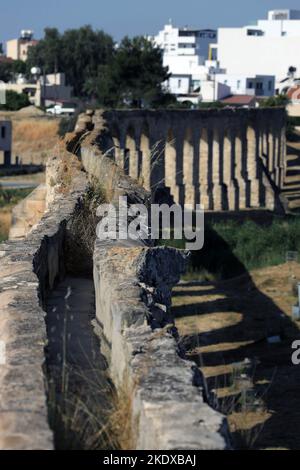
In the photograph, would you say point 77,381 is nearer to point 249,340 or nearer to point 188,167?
point 249,340

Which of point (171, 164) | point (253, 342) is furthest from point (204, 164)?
point (253, 342)

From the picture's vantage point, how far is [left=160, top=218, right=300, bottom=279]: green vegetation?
29594mm

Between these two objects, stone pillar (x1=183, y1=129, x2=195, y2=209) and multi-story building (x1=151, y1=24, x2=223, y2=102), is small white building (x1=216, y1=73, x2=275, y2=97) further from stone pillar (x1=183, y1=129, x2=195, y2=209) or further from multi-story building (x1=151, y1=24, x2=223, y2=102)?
stone pillar (x1=183, y1=129, x2=195, y2=209)

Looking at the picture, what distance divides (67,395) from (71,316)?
6.88 feet

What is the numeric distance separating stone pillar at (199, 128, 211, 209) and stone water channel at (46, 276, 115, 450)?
138 feet

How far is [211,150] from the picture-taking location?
2037 inches

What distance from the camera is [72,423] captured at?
4418 millimetres

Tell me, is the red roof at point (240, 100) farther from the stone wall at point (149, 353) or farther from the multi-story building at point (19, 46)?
the stone wall at point (149, 353)

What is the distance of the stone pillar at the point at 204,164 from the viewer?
49531 millimetres

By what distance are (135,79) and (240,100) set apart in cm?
1502

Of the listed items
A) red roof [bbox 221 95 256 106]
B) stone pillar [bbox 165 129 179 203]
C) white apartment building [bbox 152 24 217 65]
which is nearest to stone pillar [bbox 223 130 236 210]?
stone pillar [bbox 165 129 179 203]

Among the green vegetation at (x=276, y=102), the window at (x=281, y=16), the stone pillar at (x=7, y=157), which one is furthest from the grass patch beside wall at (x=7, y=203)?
the window at (x=281, y=16)
